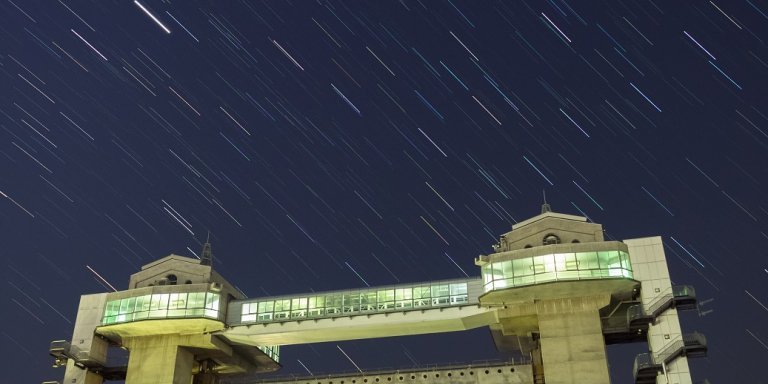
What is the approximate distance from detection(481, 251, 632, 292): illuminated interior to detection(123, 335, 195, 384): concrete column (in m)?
33.2

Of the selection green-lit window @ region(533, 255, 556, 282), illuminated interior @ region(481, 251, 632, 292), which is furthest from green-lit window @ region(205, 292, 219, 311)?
green-lit window @ region(533, 255, 556, 282)

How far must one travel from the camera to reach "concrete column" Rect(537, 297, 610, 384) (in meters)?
60.4

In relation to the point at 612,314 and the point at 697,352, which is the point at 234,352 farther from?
the point at 697,352

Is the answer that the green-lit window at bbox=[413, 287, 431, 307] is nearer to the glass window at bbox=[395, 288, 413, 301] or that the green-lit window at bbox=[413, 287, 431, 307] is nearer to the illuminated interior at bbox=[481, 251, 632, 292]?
the glass window at bbox=[395, 288, 413, 301]

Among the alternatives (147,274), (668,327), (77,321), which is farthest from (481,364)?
(77,321)

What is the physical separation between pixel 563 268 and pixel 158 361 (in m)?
41.7

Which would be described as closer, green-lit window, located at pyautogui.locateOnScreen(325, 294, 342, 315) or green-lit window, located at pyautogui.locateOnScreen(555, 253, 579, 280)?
green-lit window, located at pyautogui.locateOnScreen(555, 253, 579, 280)

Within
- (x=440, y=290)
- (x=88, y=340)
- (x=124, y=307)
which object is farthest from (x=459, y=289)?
(x=88, y=340)

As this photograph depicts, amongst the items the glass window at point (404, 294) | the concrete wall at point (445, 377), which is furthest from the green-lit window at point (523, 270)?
the concrete wall at point (445, 377)

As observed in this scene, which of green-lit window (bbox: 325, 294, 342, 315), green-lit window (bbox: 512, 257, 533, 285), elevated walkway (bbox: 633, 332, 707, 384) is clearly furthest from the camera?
green-lit window (bbox: 325, 294, 342, 315)

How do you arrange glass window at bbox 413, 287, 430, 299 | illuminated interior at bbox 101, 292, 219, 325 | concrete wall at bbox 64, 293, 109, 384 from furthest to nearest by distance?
concrete wall at bbox 64, 293, 109, 384 → illuminated interior at bbox 101, 292, 219, 325 → glass window at bbox 413, 287, 430, 299

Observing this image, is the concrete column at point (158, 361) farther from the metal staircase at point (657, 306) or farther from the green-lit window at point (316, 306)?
the metal staircase at point (657, 306)

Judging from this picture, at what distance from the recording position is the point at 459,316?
6662cm

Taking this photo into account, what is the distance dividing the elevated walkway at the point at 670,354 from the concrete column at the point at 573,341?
10.5 feet
